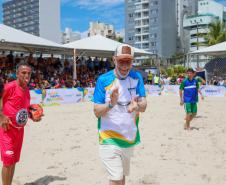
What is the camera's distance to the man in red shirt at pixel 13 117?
3.65 m

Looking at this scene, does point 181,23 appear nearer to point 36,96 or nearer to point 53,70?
point 53,70

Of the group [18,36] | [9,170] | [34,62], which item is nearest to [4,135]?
[9,170]

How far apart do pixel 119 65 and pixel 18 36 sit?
15336 millimetres

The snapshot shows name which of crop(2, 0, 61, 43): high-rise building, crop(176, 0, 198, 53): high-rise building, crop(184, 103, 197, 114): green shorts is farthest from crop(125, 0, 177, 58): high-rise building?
crop(184, 103, 197, 114): green shorts

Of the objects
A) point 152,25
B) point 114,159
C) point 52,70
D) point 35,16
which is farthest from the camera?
point 35,16

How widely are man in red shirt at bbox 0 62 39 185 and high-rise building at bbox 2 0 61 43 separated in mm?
68078

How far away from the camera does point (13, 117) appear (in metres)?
3.71

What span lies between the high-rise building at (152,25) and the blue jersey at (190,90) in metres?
77.4

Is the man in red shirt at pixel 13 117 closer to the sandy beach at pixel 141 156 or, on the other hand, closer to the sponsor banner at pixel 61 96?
the sandy beach at pixel 141 156

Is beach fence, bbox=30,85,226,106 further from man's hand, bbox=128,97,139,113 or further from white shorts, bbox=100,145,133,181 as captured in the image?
man's hand, bbox=128,97,139,113

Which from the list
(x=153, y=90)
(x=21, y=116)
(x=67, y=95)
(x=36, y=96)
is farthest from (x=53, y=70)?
(x=21, y=116)

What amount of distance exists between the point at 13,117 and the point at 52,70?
17728 mm

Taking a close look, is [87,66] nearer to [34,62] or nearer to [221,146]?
[34,62]

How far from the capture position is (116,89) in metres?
2.66
